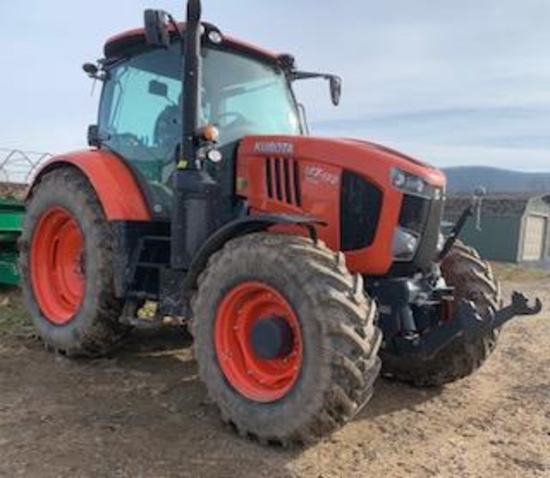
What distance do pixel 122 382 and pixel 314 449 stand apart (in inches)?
74.2

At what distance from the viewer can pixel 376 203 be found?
5.07 meters

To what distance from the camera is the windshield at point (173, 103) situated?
5949mm

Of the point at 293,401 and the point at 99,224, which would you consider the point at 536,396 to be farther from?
the point at 99,224

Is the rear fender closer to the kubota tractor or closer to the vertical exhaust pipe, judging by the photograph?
the kubota tractor

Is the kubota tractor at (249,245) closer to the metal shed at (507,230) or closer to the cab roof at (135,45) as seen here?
the cab roof at (135,45)

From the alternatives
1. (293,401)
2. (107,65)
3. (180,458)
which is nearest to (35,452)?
(180,458)

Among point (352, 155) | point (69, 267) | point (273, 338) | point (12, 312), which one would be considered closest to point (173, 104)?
point (352, 155)

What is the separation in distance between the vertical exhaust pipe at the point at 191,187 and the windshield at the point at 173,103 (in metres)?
0.16

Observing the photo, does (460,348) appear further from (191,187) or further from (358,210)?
(191,187)

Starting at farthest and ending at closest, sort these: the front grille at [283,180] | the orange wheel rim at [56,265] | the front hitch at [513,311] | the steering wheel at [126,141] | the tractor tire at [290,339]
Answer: the orange wheel rim at [56,265]
the steering wheel at [126,141]
the front grille at [283,180]
the front hitch at [513,311]
the tractor tire at [290,339]

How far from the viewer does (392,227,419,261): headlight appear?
515 cm

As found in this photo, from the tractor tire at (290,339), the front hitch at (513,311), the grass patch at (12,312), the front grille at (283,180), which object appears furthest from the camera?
the grass patch at (12,312)

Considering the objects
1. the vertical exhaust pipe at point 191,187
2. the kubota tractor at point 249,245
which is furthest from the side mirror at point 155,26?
the vertical exhaust pipe at point 191,187

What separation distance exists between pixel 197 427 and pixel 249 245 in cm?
120
